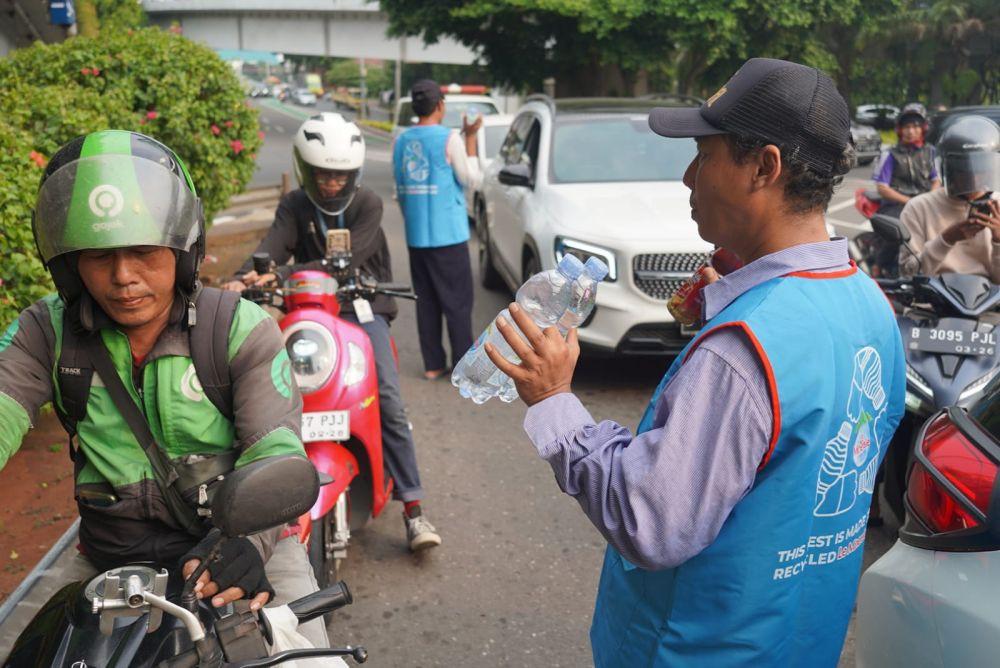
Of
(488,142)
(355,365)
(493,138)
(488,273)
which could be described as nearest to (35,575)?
(355,365)

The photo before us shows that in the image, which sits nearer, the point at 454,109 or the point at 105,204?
the point at 105,204

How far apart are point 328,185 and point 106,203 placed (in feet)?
7.42

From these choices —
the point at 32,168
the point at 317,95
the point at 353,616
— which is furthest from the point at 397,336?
the point at 317,95

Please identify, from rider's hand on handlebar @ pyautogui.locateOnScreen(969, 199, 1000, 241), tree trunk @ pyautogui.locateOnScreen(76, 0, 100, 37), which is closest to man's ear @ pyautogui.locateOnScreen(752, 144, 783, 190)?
rider's hand on handlebar @ pyautogui.locateOnScreen(969, 199, 1000, 241)

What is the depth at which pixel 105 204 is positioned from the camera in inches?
76.9

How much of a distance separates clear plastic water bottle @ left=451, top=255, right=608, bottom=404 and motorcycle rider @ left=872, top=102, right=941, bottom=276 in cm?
625

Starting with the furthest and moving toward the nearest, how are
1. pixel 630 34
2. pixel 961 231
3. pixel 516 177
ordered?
pixel 630 34
pixel 516 177
pixel 961 231

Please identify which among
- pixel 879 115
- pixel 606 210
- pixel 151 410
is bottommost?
pixel 879 115

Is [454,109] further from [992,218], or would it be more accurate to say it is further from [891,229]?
[992,218]

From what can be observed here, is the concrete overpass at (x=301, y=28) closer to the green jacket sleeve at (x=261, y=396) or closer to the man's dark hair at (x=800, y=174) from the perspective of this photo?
the green jacket sleeve at (x=261, y=396)

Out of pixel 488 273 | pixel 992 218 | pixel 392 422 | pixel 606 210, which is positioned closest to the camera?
pixel 392 422

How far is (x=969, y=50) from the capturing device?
35469mm

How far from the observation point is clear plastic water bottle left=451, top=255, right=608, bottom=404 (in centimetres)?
205

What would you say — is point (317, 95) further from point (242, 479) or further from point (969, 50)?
point (242, 479)
